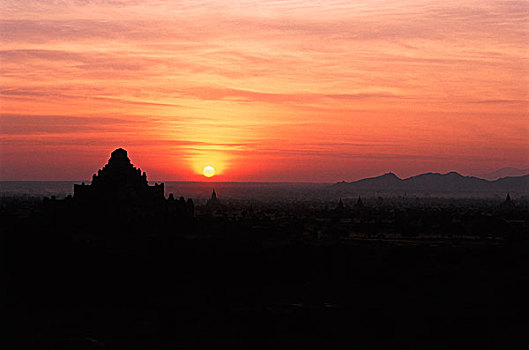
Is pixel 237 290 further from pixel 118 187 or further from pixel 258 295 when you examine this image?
pixel 118 187

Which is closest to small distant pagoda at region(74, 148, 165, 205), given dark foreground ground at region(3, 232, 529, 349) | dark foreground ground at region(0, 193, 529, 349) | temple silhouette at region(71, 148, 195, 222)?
temple silhouette at region(71, 148, 195, 222)

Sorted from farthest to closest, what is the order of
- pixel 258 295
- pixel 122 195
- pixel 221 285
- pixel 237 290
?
pixel 122 195
pixel 221 285
pixel 237 290
pixel 258 295

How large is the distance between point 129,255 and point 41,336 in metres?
21.7

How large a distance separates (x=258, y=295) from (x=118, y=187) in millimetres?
33938

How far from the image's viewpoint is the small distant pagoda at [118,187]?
80000 mm

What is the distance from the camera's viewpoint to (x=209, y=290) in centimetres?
5175

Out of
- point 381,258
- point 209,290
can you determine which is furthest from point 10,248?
point 381,258

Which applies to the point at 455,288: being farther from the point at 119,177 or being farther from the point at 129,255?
the point at 119,177

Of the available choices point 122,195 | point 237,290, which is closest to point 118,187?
point 122,195

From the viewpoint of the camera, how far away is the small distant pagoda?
262 ft

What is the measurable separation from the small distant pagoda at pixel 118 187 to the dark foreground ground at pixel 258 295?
1077 cm

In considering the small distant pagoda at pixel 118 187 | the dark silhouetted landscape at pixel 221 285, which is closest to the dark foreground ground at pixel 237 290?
the dark silhouetted landscape at pixel 221 285

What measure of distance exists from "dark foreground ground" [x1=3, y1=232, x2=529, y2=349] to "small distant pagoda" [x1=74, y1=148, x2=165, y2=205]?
10.8 metres

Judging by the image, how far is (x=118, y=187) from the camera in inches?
3164
